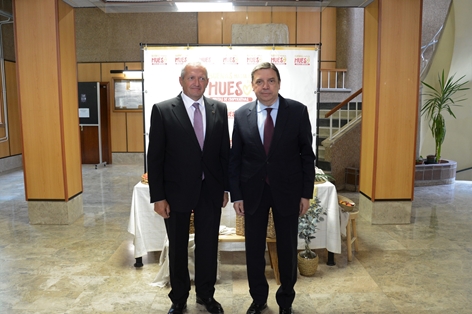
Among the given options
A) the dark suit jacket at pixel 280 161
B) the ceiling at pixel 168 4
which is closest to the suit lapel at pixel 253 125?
the dark suit jacket at pixel 280 161

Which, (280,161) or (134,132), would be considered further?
(134,132)

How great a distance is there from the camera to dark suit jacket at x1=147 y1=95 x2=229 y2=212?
2586 mm

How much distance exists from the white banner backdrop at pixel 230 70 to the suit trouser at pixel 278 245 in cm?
169

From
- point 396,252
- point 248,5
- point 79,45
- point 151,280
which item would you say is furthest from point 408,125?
point 79,45

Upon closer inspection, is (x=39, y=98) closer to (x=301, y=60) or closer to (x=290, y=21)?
(x=301, y=60)

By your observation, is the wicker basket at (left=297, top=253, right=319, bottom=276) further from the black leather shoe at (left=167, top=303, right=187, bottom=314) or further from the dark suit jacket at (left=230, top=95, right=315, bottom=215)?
the black leather shoe at (left=167, top=303, right=187, bottom=314)

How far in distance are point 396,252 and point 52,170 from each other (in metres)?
3.90

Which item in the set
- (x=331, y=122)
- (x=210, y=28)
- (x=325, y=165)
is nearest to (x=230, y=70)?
(x=331, y=122)

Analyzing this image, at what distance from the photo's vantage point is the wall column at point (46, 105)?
15.4 ft

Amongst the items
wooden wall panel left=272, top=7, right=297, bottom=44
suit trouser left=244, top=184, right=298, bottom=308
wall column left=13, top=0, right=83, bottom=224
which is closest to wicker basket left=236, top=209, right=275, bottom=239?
suit trouser left=244, top=184, right=298, bottom=308

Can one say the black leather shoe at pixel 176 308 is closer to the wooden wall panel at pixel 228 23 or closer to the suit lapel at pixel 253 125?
the suit lapel at pixel 253 125

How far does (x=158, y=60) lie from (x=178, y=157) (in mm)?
1853

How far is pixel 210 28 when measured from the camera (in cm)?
995

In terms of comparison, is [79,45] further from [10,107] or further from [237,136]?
[237,136]
